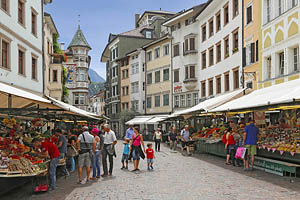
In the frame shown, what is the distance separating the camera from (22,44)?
22516 millimetres

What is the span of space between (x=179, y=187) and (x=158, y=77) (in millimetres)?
40214

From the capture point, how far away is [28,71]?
23750mm

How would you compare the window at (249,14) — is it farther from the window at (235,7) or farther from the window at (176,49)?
the window at (176,49)

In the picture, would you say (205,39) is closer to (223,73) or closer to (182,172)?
(223,73)

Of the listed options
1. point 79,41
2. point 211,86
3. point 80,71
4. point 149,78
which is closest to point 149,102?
point 149,78

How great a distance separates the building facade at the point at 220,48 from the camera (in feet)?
89.3

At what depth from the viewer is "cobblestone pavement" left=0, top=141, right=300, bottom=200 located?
356 inches

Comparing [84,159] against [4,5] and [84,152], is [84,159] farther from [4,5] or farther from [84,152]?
[4,5]

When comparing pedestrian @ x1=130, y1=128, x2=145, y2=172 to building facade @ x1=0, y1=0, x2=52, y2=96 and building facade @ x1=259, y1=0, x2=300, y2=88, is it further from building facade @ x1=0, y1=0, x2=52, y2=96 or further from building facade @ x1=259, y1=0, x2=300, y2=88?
building facade @ x1=0, y1=0, x2=52, y2=96

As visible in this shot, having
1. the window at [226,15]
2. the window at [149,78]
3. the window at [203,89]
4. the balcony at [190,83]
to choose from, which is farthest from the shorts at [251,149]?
the window at [149,78]

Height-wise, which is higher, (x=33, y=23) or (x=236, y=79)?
(x=33, y=23)

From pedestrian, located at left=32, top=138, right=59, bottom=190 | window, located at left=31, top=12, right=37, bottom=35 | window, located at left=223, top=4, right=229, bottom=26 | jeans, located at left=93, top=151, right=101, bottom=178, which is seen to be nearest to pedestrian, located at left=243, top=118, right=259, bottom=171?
jeans, located at left=93, top=151, right=101, bottom=178

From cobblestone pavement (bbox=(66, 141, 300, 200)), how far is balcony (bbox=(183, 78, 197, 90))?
26.9 metres

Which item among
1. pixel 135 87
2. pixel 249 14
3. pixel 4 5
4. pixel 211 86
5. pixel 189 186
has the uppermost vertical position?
pixel 249 14
